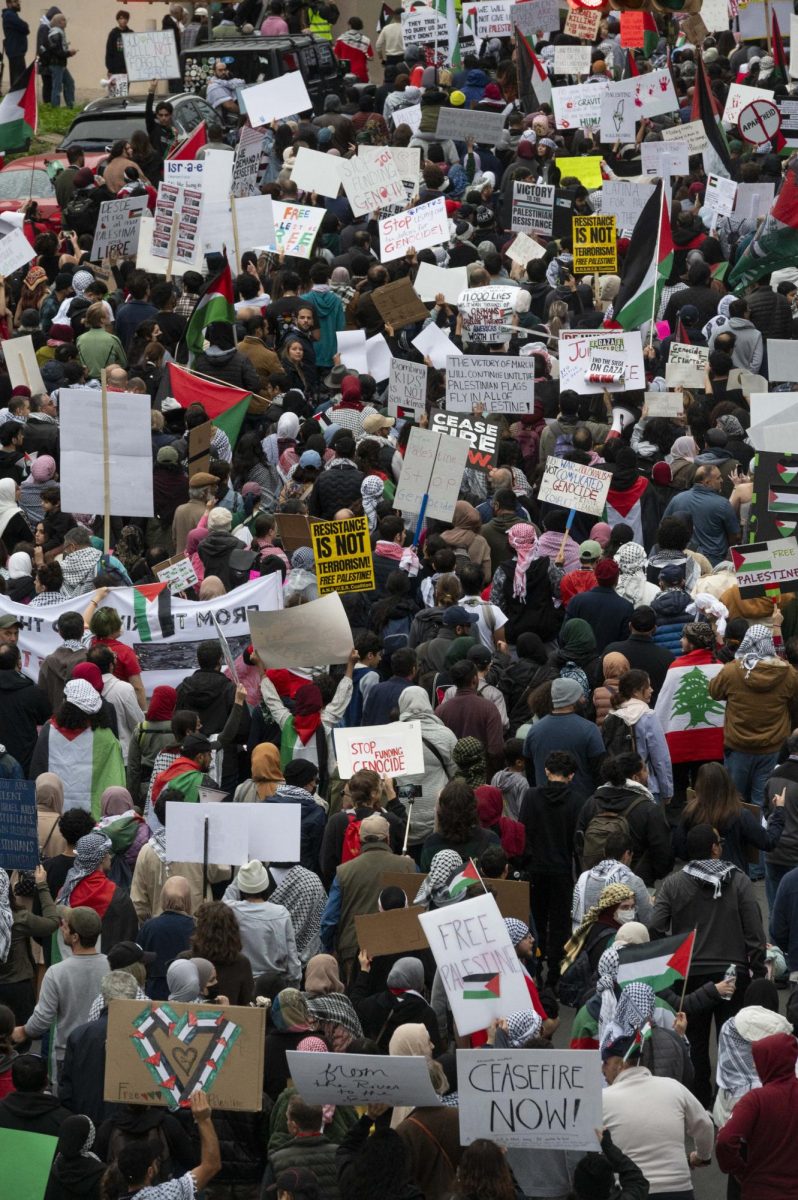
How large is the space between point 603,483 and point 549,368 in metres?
3.00

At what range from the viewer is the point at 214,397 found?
15.8 m

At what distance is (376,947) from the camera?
8.95m

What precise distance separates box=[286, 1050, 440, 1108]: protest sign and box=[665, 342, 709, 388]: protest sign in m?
9.51

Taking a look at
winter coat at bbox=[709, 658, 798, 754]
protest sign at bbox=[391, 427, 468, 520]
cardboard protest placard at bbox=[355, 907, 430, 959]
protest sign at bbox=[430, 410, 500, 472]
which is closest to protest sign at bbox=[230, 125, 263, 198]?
protest sign at bbox=[430, 410, 500, 472]

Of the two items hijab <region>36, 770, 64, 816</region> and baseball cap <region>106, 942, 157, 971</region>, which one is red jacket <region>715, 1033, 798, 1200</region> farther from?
hijab <region>36, 770, 64, 816</region>

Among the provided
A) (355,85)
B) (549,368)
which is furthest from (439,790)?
(355,85)

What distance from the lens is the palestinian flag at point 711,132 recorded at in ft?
72.3

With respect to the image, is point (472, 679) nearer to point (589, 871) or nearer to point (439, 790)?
point (439, 790)

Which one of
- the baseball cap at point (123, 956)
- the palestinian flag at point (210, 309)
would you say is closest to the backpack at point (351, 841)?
the baseball cap at point (123, 956)

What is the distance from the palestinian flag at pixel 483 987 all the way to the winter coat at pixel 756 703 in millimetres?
3568

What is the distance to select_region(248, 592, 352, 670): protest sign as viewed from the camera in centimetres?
1198

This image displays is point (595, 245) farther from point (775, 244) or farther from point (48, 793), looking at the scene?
point (48, 793)

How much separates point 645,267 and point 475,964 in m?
10.5

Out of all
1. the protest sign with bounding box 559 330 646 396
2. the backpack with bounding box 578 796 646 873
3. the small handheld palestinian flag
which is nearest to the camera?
the small handheld palestinian flag
